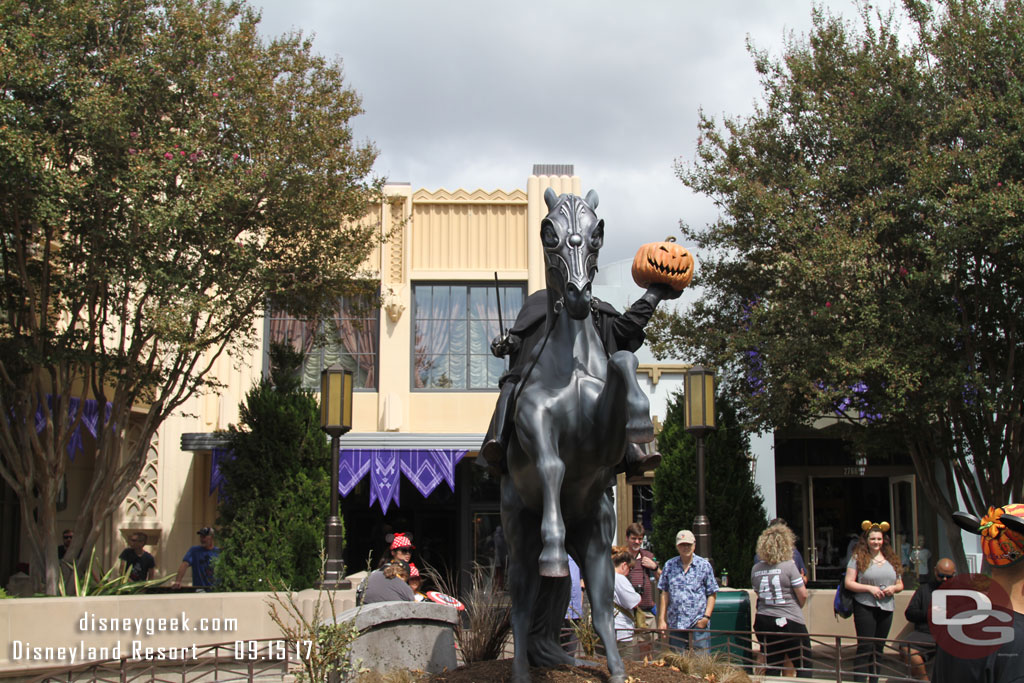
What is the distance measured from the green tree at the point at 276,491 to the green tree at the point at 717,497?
5614mm

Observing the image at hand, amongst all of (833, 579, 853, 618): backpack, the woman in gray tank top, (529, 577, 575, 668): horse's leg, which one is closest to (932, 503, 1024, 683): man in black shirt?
(529, 577, 575, 668): horse's leg

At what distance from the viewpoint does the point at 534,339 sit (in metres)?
6.52

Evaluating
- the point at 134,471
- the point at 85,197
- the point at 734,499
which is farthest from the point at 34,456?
the point at 734,499

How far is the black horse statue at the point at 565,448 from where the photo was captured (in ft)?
17.9

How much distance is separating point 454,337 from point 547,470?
16.0m

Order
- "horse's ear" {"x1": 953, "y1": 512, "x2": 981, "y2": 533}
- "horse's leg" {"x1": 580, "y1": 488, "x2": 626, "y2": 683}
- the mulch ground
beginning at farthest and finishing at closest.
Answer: the mulch ground < "horse's leg" {"x1": 580, "y1": 488, "x2": 626, "y2": 683} < "horse's ear" {"x1": 953, "y1": 512, "x2": 981, "y2": 533}

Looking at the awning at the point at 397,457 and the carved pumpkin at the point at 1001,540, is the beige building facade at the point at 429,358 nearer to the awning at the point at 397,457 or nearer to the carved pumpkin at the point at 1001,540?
the awning at the point at 397,457

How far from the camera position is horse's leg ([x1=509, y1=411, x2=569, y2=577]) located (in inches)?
203

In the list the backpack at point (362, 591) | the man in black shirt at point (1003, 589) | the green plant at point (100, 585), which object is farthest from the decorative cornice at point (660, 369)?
the man in black shirt at point (1003, 589)

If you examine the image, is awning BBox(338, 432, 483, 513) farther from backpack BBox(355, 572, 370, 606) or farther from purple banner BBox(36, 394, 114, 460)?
backpack BBox(355, 572, 370, 606)

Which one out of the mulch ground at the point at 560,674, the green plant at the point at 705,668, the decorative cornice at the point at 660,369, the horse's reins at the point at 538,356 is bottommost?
the green plant at the point at 705,668

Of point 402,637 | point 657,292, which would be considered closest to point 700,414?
point 402,637

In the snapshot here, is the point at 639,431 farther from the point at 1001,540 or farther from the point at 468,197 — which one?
the point at 468,197

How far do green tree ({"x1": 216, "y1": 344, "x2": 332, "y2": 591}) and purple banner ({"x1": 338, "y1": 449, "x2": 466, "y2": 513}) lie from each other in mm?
2383
